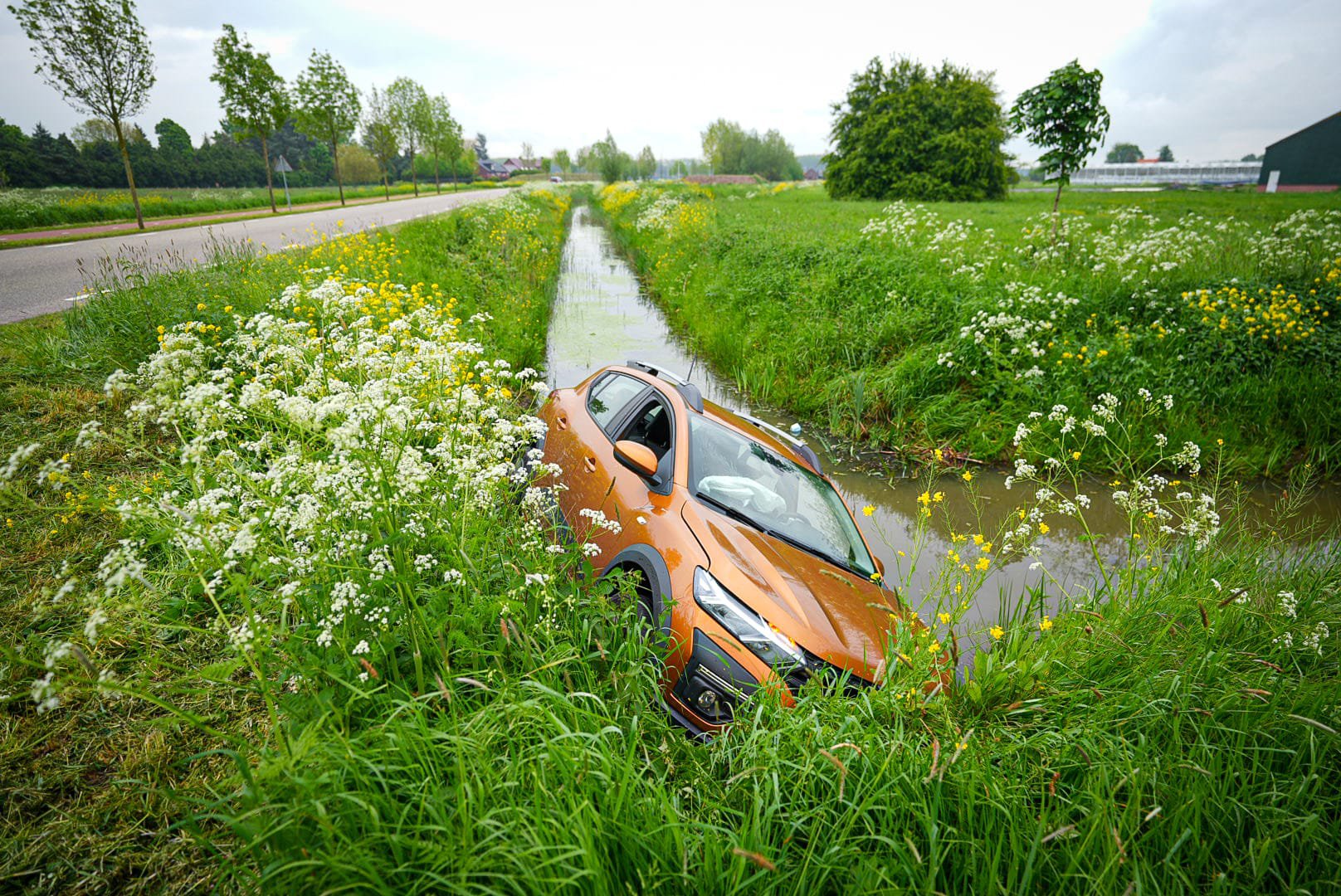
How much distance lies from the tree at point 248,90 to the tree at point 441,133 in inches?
1088

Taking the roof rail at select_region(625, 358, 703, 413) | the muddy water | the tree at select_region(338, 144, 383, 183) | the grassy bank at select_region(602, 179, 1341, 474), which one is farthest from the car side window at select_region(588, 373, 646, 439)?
the tree at select_region(338, 144, 383, 183)

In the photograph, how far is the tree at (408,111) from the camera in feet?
161

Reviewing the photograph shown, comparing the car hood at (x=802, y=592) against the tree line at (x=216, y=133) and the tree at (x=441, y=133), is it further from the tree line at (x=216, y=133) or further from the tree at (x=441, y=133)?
the tree at (x=441, y=133)

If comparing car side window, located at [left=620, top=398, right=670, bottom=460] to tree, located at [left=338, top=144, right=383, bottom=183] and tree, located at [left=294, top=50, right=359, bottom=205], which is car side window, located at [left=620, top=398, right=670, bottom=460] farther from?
tree, located at [left=338, top=144, right=383, bottom=183]

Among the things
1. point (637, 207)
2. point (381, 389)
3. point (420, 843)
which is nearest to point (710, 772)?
point (420, 843)

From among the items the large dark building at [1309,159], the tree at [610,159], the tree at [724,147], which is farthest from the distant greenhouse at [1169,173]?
the tree at [610,159]

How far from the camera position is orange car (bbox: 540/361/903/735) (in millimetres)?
2680

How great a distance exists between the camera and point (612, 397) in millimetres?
4816

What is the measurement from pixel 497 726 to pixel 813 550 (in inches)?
82.1

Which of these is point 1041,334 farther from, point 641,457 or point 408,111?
point 408,111

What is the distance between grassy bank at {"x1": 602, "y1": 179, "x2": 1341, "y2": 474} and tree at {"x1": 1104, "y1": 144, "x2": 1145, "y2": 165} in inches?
6207

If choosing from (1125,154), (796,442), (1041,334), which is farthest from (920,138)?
(1125,154)

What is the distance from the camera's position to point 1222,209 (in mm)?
21375

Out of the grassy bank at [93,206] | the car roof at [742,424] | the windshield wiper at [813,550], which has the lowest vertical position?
the windshield wiper at [813,550]
